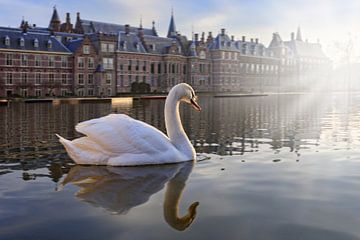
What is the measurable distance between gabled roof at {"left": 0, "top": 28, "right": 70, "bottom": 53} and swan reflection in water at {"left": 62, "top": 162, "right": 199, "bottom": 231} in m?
48.4

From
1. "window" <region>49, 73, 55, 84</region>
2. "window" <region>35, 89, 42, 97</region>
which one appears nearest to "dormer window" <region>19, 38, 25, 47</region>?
"window" <region>49, 73, 55, 84</region>

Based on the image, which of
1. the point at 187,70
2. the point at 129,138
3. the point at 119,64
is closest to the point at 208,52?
the point at 187,70

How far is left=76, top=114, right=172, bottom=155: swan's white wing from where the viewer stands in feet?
24.0

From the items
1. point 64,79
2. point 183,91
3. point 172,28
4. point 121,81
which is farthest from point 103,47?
point 183,91

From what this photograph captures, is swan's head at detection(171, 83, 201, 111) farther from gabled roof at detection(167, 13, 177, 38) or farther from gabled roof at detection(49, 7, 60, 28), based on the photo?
gabled roof at detection(167, 13, 177, 38)

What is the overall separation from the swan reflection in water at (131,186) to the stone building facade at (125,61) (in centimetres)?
4718

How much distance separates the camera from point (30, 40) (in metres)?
53.5

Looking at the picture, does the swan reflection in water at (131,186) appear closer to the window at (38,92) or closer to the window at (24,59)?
the window at (24,59)

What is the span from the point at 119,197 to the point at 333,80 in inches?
4869

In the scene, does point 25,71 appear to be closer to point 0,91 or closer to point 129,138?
point 0,91

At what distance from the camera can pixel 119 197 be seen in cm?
552

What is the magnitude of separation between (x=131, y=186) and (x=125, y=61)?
200 ft

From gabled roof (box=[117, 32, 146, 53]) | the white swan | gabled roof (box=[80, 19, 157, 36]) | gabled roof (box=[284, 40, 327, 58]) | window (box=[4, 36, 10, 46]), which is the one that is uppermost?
gabled roof (box=[284, 40, 327, 58])

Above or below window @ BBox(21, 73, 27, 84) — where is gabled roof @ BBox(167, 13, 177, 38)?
above
